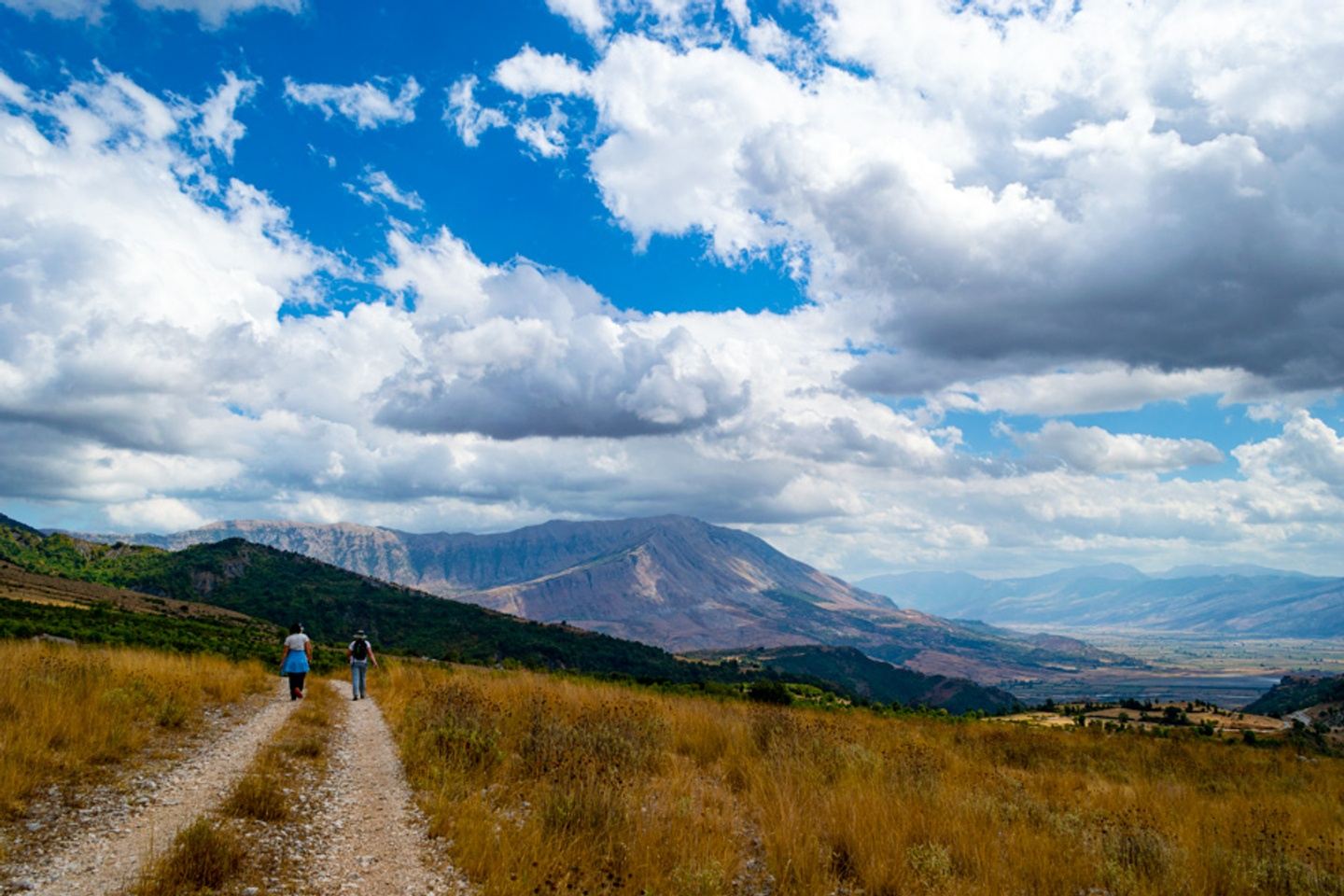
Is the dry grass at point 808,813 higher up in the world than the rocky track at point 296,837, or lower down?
higher up

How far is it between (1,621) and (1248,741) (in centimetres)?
5971

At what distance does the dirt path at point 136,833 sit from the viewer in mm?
6730

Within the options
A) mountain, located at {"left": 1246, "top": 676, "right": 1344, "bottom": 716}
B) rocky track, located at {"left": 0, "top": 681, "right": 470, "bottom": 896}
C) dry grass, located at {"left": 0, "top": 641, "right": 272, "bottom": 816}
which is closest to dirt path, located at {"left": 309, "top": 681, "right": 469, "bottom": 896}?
rocky track, located at {"left": 0, "top": 681, "right": 470, "bottom": 896}

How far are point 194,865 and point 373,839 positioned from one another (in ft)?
6.92

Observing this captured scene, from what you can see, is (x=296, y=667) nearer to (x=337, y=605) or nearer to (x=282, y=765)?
(x=282, y=765)

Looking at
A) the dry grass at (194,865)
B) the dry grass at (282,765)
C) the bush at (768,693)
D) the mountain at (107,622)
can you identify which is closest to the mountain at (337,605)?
the mountain at (107,622)

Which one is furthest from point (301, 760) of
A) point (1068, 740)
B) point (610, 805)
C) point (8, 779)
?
point (1068, 740)

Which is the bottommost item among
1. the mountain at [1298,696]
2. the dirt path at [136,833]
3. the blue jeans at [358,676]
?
the mountain at [1298,696]

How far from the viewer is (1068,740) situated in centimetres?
2278

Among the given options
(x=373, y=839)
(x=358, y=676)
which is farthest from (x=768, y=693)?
(x=373, y=839)

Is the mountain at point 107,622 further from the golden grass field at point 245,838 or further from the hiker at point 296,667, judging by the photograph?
the golden grass field at point 245,838

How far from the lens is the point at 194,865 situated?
6.86m

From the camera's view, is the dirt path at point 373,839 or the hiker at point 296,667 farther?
the hiker at point 296,667

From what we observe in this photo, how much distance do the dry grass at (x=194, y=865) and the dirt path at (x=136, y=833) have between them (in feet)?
0.86
